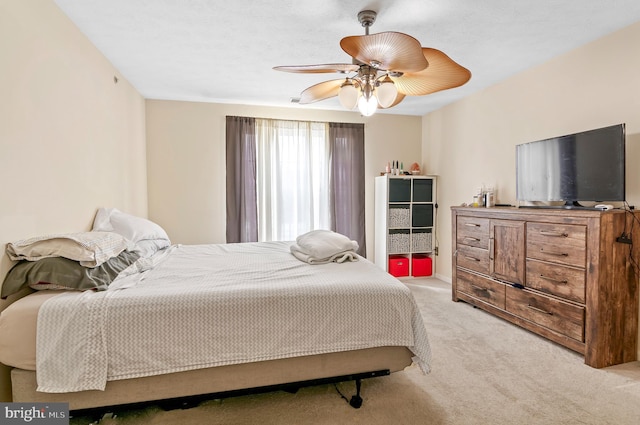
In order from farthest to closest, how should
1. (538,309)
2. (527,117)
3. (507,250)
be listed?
(527,117)
(507,250)
(538,309)

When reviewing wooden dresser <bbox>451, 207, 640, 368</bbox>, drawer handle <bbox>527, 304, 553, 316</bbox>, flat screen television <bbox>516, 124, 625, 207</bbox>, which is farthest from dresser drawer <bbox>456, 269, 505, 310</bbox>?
flat screen television <bbox>516, 124, 625, 207</bbox>

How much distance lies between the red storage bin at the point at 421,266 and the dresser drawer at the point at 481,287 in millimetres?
1049

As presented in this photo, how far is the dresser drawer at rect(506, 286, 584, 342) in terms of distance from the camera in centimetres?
234

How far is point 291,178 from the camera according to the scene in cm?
453

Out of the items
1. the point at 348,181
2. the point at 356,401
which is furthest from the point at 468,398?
the point at 348,181

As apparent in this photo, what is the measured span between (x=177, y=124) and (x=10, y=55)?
256 centimetres

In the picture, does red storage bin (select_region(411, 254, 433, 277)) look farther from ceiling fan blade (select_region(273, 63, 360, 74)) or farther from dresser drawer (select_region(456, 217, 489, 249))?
ceiling fan blade (select_region(273, 63, 360, 74))

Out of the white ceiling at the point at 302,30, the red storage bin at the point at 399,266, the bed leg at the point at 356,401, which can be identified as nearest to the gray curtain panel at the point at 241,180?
the white ceiling at the point at 302,30

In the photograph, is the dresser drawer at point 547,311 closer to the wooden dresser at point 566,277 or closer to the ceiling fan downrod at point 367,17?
the wooden dresser at point 566,277

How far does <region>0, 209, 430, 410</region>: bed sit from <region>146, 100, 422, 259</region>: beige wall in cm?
225

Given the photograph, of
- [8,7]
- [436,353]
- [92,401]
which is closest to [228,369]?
[92,401]

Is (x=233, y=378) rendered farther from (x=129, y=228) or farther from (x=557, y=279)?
(x=557, y=279)

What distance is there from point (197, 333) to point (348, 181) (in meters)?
3.44

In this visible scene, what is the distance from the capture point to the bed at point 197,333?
1.47 meters
